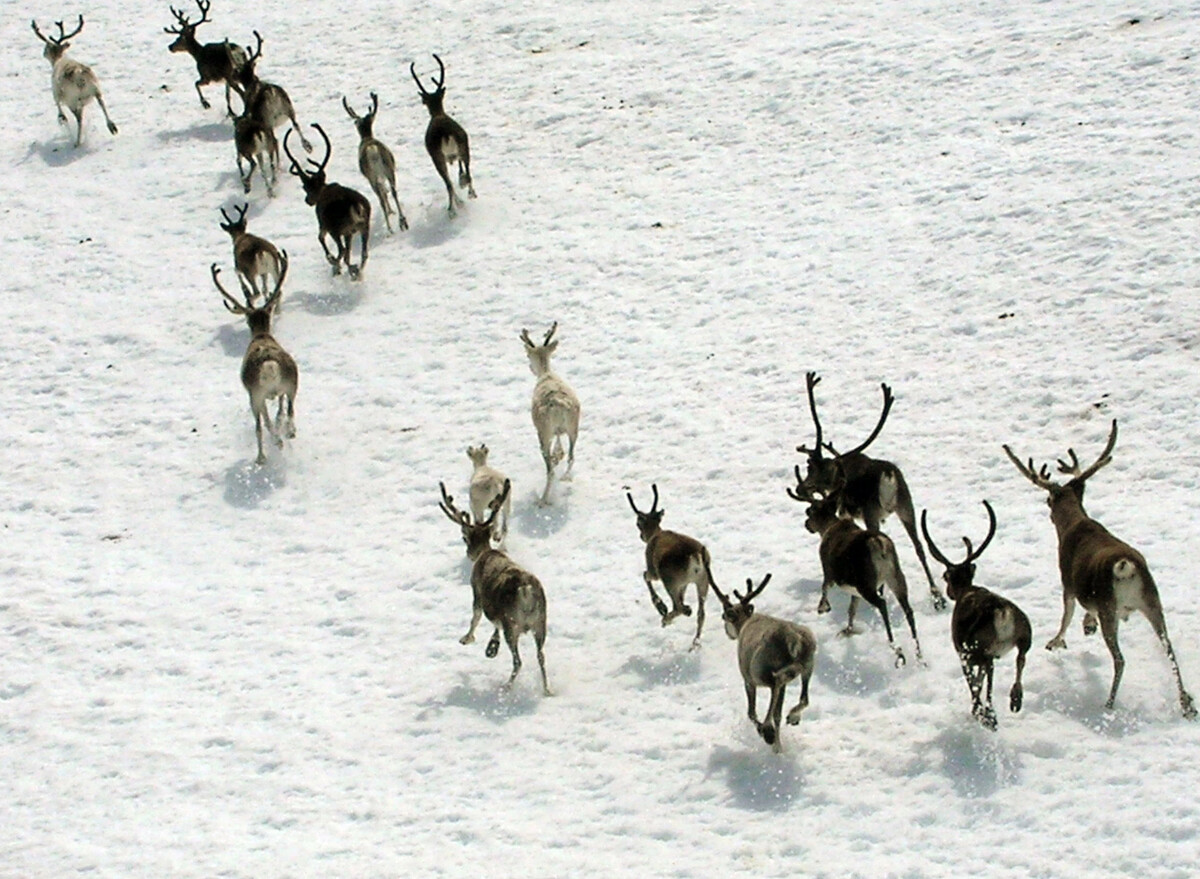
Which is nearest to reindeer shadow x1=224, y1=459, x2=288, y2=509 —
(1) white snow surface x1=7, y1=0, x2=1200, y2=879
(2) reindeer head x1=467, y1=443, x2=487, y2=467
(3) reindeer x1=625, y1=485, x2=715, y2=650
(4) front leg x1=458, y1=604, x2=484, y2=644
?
(1) white snow surface x1=7, y1=0, x2=1200, y2=879

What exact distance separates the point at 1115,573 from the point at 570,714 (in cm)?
371

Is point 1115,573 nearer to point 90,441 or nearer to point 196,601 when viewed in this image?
point 196,601

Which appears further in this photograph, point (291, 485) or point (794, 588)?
point (291, 485)

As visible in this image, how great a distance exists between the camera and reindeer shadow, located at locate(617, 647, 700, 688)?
10125 mm

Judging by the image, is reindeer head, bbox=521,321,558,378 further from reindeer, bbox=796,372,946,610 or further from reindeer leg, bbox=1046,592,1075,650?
reindeer leg, bbox=1046,592,1075,650

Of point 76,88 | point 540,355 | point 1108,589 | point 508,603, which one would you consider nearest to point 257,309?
point 540,355

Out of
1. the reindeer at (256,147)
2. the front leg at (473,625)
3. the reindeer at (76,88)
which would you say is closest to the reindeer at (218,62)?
the reindeer at (76,88)

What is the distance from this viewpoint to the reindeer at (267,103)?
771 inches

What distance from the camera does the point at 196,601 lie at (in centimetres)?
1202

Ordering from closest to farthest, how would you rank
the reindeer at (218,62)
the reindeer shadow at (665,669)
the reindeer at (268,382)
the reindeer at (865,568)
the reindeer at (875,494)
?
the reindeer at (865,568), the reindeer shadow at (665,669), the reindeer at (875,494), the reindeer at (268,382), the reindeer at (218,62)

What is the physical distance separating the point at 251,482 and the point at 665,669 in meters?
5.18

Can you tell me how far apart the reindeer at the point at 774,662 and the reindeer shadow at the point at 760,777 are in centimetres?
11

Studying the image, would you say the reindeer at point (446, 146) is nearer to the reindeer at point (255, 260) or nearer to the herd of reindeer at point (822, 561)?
the reindeer at point (255, 260)

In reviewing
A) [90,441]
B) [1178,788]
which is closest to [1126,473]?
[1178,788]
